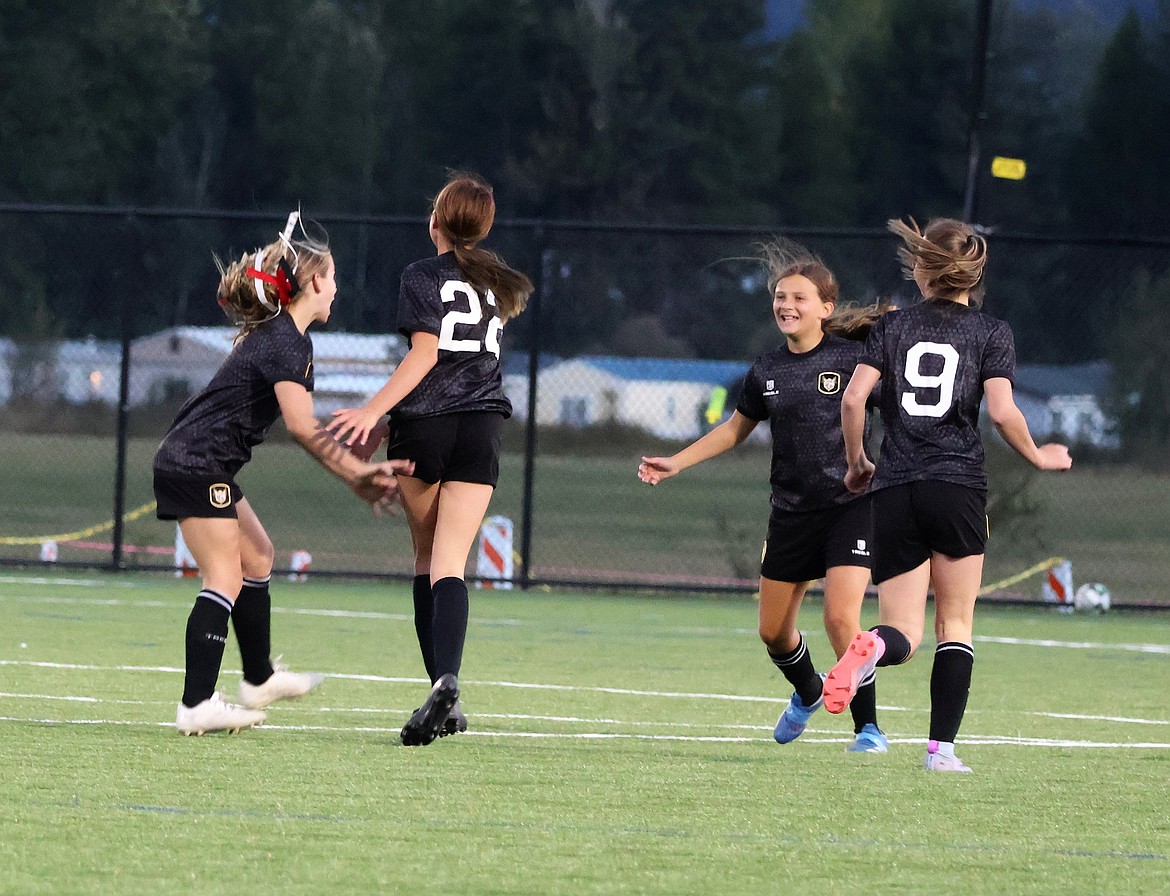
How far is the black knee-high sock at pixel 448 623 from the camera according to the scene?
6.42 metres

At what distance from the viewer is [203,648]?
21.0 ft

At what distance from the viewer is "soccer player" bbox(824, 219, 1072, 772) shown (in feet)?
20.2

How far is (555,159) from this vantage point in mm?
51094

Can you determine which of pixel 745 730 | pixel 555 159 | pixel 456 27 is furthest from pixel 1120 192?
pixel 745 730

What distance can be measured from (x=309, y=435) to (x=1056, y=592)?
9.12 m

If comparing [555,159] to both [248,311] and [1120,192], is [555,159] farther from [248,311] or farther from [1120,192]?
[248,311]

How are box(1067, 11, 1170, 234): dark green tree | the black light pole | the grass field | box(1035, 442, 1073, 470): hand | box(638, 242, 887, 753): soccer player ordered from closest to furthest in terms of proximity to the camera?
the grass field
box(1035, 442, 1073, 470): hand
box(638, 242, 887, 753): soccer player
the black light pole
box(1067, 11, 1170, 234): dark green tree

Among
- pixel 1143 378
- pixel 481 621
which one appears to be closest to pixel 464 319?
pixel 481 621

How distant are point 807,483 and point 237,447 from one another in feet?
6.26

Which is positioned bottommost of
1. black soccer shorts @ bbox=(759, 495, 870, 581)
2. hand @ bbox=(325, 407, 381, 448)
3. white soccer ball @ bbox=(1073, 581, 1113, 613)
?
white soccer ball @ bbox=(1073, 581, 1113, 613)

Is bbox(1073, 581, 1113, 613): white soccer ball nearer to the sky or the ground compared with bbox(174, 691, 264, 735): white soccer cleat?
nearer to the ground

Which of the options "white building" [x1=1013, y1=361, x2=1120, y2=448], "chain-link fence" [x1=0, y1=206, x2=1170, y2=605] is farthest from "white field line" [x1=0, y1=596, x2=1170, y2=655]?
"white building" [x1=1013, y1=361, x2=1120, y2=448]

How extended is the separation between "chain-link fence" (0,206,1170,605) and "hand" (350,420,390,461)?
21.3 feet

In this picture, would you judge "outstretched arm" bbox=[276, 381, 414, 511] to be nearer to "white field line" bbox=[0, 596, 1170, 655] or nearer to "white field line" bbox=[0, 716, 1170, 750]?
"white field line" bbox=[0, 716, 1170, 750]
